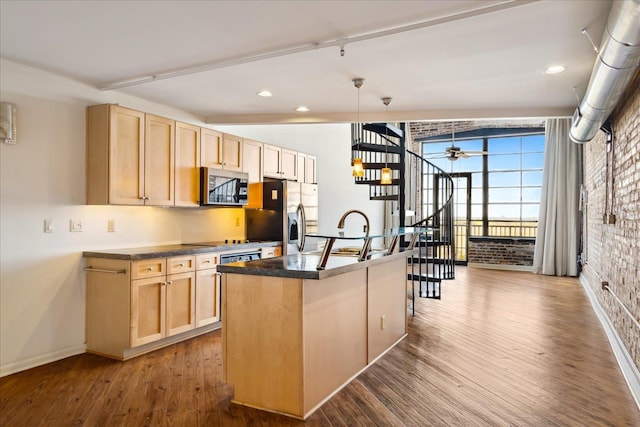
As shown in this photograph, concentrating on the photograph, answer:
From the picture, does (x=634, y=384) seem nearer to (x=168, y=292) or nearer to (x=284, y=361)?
(x=284, y=361)

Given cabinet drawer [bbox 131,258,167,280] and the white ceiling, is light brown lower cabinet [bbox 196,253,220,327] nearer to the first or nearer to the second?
cabinet drawer [bbox 131,258,167,280]

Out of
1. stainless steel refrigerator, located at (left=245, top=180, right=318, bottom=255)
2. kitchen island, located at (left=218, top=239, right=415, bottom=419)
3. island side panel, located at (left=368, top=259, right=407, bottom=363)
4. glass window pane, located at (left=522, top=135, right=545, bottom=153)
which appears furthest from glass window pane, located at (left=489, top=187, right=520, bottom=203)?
kitchen island, located at (left=218, top=239, right=415, bottom=419)

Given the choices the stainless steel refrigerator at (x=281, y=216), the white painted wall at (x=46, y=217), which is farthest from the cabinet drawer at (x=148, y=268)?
the stainless steel refrigerator at (x=281, y=216)

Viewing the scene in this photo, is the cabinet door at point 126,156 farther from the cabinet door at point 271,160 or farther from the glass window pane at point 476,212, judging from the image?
the glass window pane at point 476,212

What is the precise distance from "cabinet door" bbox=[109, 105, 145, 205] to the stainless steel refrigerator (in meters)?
1.78

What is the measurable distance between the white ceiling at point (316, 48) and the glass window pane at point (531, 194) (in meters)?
5.44

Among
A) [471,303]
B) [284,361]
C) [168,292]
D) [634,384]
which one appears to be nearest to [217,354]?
[168,292]

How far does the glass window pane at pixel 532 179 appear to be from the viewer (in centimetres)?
948

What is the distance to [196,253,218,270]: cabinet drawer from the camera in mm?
4350

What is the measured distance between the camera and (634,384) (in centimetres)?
301

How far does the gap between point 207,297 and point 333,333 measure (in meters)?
1.95

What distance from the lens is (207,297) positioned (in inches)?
176

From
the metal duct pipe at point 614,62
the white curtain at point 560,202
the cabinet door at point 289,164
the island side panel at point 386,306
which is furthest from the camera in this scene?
the white curtain at point 560,202

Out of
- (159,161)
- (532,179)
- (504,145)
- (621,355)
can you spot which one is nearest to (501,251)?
(532,179)
